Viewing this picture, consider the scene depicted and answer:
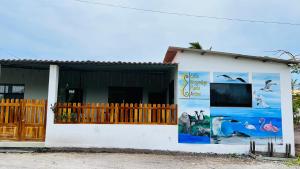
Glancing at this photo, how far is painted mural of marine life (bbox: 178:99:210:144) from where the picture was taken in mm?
11484

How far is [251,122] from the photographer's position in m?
11.6

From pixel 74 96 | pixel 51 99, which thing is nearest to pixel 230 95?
pixel 51 99

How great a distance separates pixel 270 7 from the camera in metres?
13.3

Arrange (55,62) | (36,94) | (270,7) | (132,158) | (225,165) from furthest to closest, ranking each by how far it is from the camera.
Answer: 1. (36,94)
2. (270,7)
3. (55,62)
4. (132,158)
5. (225,165)

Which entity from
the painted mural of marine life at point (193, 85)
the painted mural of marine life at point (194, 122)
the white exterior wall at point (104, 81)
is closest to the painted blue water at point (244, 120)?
the painted mural of marine life at point (194, 122)

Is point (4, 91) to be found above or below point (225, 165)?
above

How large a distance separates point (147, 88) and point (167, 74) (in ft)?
4.34

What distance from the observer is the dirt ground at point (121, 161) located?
8.54 meters

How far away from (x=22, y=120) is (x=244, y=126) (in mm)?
8487

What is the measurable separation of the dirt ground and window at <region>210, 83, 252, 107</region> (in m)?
2.09

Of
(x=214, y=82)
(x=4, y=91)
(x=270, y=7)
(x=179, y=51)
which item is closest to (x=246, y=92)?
(x=214, y=82)

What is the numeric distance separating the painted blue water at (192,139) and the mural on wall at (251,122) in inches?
10.6

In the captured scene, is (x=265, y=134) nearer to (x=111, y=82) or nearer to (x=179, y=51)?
(x=179, y=51)

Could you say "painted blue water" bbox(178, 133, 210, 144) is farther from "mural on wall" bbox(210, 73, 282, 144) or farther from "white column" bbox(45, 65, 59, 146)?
"white column" bbox(45, 65, 59, 146)
